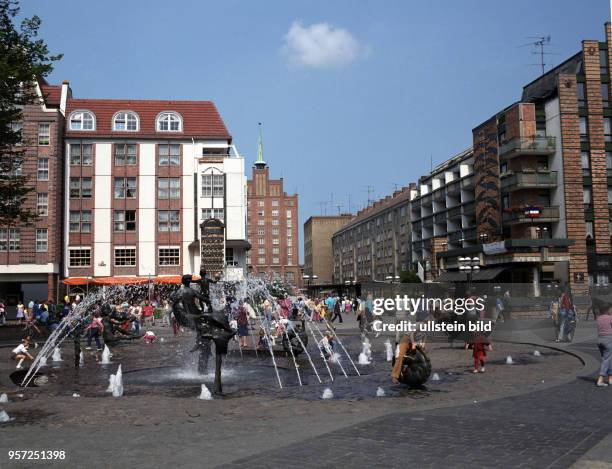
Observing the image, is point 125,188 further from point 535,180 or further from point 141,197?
point 535,180

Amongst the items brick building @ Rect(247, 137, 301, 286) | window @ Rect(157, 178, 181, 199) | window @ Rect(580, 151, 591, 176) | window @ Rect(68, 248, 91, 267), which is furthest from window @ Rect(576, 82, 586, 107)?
brick building @ Rect(247, 137, 301, 286)

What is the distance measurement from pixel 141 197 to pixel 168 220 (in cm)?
352

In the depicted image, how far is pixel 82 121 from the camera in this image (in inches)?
2318

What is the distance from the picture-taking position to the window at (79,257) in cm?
5700

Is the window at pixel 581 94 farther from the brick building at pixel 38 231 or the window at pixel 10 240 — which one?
the window at pixel 10 240

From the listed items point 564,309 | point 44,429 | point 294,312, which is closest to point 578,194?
point 294,312

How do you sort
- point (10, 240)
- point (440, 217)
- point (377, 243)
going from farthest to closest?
point (377, 243), point (440, 217), point (10, 240)

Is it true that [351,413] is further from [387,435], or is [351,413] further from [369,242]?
[369,242]

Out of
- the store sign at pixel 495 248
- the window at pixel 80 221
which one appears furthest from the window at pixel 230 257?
the store sign at pixel 495 248

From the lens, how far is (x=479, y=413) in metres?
10.0

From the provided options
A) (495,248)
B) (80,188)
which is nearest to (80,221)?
(80,188)

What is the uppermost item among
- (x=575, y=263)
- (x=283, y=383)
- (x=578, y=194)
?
(x=578, y=194)

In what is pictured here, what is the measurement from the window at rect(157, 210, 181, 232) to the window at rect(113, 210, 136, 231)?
2.53 m

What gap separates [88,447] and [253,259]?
142 metres
